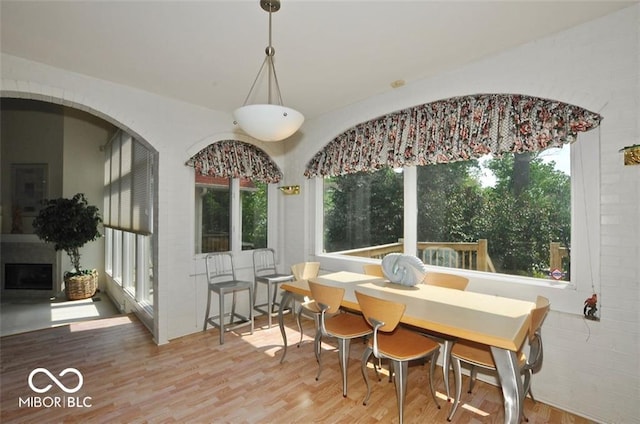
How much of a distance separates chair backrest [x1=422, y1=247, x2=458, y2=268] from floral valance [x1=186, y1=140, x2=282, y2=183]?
7.73 ft

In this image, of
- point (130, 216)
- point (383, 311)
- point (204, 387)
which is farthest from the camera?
point (130, 216)

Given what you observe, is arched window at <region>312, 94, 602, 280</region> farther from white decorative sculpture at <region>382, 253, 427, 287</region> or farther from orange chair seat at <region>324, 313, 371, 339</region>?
orange chair seat at <region>324, 313, 371, 339</region>

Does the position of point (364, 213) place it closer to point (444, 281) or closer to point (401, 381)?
point (444, 281)

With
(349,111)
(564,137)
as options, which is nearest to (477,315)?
(564,137)

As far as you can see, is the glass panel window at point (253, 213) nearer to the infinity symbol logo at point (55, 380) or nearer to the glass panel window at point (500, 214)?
the infinity symbol logo at point (55, 380)

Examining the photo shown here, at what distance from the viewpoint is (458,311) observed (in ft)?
6.46

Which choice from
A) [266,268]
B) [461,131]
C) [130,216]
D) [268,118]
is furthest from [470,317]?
[130,216]

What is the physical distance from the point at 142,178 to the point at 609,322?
511cm

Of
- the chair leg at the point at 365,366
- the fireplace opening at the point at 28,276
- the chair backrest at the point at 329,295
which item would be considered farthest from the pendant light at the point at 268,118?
the fireplace opening at the point at 28,276

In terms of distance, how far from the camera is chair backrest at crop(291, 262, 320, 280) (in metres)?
3.30

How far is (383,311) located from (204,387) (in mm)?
1673

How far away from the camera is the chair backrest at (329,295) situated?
2.25 m

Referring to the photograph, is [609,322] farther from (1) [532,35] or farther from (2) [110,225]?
(2) [110,225]

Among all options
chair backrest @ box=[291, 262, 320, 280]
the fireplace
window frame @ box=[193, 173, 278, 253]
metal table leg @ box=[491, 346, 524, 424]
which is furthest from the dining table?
the fireplace
